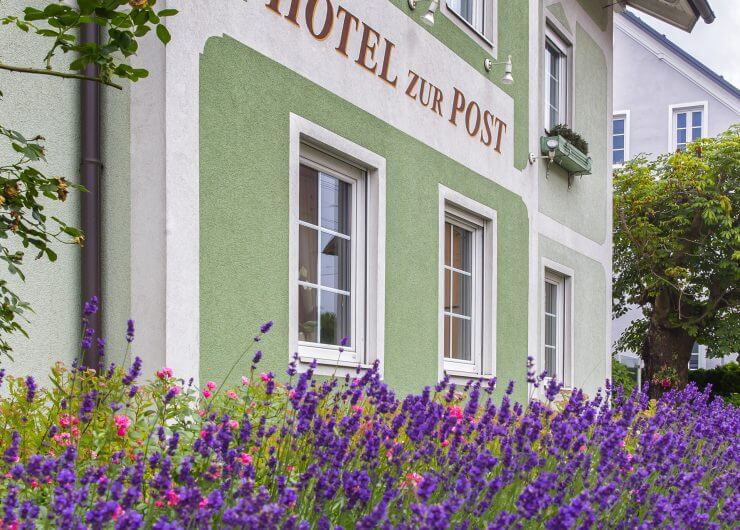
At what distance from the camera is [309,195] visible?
6.72 m

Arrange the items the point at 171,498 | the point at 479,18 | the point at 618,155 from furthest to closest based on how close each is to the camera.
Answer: the point at 618,155 → the point at 479,18 → the point at 171,498

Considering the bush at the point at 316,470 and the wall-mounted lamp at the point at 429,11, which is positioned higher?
the wall-mounted lamp at the point at 429,11

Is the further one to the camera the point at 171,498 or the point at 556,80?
the point at 556,80

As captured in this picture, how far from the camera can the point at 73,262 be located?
201 inches

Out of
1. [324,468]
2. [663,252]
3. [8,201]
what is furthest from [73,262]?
[663,252]

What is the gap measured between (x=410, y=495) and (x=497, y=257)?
569cm

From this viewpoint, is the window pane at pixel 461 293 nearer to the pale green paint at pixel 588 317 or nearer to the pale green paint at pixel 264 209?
the pale green paint at pixel 264 209

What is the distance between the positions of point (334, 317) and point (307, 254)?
546 millimetres

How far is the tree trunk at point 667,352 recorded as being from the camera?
1889cm

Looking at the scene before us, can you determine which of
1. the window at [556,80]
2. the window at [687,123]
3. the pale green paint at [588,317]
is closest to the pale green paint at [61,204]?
the pale green paint at [588,317]

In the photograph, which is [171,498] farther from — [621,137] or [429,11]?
[621,137]

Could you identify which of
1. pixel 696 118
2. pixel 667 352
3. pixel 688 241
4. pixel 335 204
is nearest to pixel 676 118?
pixel 696 118

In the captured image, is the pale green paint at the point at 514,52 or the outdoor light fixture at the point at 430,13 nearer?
the outdoor light fixture at the point at 430,13

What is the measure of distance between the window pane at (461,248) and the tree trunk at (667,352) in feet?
36.1
